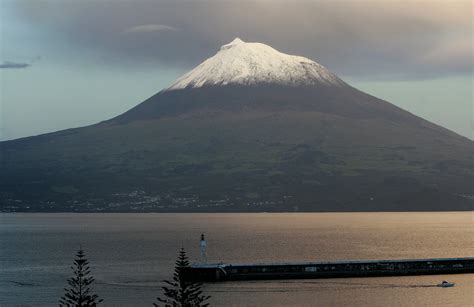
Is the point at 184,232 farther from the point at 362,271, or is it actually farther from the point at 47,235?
the point at 362,271

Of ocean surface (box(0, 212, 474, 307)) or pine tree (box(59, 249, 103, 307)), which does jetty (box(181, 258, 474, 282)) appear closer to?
ocean surface (box(0, 212, 474, 307))

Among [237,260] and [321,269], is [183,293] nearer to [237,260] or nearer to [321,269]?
[321,269]

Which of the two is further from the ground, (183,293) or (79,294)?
(79,294)

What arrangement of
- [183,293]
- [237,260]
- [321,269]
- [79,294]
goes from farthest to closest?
[237,260] → [321,269] → [79,294] → [183,293]

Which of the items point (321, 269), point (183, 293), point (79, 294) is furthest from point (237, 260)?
point (183, 293)

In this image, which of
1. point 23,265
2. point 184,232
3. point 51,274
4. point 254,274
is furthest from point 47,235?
point 254,274

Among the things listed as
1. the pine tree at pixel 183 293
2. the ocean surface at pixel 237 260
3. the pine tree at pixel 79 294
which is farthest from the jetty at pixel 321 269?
the pine tree at pixel 183 293

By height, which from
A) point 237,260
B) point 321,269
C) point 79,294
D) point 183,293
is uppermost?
point 237,260
